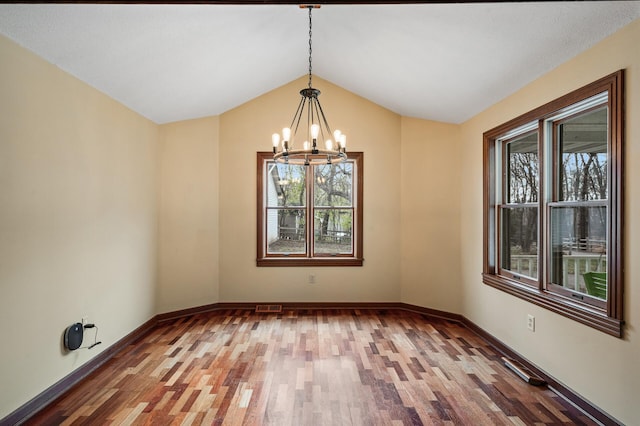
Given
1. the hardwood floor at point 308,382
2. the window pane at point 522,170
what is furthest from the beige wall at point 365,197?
the window pane at point 522,170

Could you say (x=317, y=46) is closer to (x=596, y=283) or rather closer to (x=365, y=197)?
(x=365, y=197)

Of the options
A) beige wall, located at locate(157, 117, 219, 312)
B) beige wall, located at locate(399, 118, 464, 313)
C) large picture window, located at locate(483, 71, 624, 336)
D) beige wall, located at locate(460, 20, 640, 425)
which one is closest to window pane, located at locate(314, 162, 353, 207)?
beige wall, located at locate(399, 118, 464, 313)

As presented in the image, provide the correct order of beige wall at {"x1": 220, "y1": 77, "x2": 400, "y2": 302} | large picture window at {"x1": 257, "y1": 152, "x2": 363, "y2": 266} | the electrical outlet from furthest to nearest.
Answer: large picture window at {"x1": 257, "y1": 152, "x2": 363, "y2": 266} → beige wall at {"x1": 220, "y1": 77, "x2": 400, "y2": 302} → the electrical outlet

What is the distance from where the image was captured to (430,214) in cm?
533

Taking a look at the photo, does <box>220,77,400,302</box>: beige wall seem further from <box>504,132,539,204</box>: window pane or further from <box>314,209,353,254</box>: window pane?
<box>504,132,539,204</box>: window pane

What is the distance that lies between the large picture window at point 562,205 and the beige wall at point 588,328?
70mm

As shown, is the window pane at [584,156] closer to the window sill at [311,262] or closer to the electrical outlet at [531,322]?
the electrical outlet at [531,322]

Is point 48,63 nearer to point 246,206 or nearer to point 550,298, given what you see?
point 246,206

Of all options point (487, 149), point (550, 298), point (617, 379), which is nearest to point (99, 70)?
point (487, 149)

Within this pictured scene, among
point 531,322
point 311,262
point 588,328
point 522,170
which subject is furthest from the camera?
point 311,262

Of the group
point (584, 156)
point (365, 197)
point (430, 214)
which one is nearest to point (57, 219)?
point (365, 197)

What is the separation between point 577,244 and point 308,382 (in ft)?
7.81

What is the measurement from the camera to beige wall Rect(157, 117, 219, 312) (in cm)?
516

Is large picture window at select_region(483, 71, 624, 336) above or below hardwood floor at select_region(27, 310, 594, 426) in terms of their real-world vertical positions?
above
